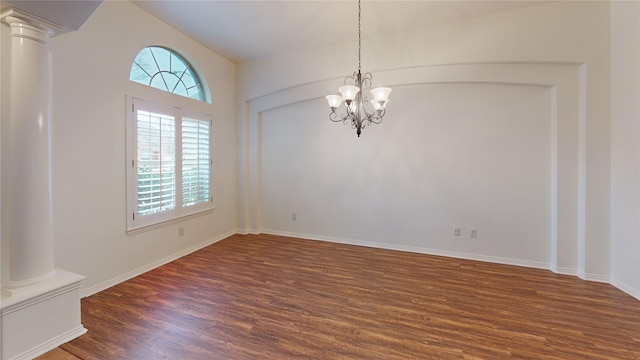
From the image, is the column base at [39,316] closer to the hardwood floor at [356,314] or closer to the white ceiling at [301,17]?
the hardwood floor at [356,314]

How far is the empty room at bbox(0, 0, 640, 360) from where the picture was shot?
2.04 m

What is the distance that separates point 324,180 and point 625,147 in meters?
3.87

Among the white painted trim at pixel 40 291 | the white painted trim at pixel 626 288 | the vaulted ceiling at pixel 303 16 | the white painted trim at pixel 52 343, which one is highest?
the vaulted ceiling at pixel 303 16

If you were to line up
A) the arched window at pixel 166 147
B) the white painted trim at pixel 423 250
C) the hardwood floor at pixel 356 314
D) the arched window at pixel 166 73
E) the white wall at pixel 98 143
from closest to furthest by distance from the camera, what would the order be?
the hardwood floor at pixel 356 314 < the white wall at pixel 98 143 < the arched window at pixel 166 147 < the arched window at pixel 166 73 < the white painted trim at pixel 423 250

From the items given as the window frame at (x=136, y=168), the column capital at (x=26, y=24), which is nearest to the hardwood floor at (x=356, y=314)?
the window frame at (x=136, y=168)

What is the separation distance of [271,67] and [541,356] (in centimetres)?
522

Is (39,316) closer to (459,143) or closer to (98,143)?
(98,143)

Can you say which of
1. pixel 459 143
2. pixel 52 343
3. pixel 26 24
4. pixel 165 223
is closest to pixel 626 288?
pixel 459 143

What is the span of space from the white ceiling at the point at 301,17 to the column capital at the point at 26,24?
57.8 inches

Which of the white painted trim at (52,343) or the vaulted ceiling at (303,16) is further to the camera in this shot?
the vaulted ceiling at (303,16)

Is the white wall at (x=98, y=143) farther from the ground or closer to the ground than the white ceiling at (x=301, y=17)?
closer to the ground


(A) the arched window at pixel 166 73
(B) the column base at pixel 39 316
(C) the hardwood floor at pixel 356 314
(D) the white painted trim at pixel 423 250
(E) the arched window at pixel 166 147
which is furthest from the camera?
(D) the white painted trim at pixel 423 250

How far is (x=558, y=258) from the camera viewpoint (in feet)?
11.0

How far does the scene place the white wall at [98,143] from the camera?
101 inches
